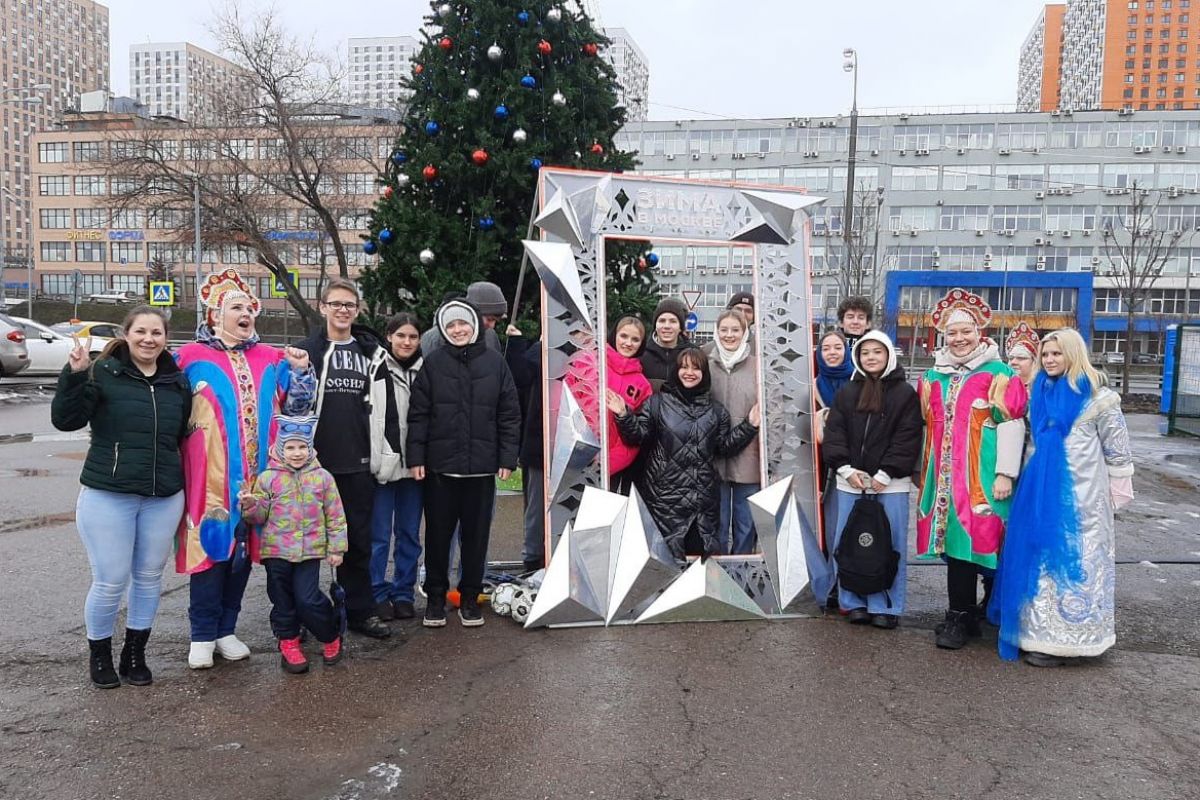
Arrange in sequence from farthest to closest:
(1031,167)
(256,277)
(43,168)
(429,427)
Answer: (43,168) < (256,277) < (1031,167) < (429,427)

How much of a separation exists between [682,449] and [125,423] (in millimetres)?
2998

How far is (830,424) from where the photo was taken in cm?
534

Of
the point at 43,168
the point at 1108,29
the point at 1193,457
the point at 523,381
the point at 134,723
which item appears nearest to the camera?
the point at 134,723

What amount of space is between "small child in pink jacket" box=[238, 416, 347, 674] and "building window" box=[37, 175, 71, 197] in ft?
318

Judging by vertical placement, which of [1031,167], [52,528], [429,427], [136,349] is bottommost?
[52,528]

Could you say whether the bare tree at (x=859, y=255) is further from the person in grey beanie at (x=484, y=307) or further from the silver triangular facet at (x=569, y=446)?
the silver triangular facet at (x=569, y=446)

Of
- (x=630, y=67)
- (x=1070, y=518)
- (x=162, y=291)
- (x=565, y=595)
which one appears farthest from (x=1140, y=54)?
(x=565, y=595)

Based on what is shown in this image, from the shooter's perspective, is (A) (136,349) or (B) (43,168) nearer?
(A) (136,349)

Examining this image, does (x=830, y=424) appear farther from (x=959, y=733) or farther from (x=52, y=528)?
(x=52, y=528)

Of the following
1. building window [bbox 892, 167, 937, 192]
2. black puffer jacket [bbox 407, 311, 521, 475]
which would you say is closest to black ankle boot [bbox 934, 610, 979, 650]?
Result: black puffer jacket [bbox 407, 311, 521, 475]

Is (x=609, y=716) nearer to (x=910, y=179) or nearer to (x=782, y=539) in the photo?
(x=782, y=539)

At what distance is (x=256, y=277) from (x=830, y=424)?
3020 inches

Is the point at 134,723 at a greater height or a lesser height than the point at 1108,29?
lesser

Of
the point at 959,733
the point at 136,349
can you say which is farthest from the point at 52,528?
the point at 959,733
